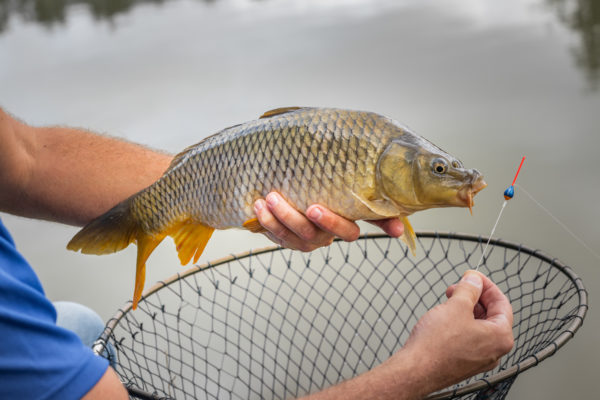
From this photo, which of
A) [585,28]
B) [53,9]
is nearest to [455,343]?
[585,28]

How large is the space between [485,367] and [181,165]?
62cm

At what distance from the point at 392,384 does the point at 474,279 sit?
245 mm

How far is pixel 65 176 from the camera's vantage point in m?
1.35

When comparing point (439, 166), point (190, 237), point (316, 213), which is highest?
point (439, 166)

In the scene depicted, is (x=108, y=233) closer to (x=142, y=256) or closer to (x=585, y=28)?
(x=142, y=256)

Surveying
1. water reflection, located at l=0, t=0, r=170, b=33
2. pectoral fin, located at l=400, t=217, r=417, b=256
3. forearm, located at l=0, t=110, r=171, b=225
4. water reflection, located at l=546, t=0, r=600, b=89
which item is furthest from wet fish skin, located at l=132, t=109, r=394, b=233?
water reflection, located at l=0, t=0, r=170, b=33

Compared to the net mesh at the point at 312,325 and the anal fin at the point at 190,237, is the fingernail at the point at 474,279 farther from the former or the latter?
the anal fin at the point at 190,237

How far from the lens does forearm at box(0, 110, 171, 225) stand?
4.32 feet

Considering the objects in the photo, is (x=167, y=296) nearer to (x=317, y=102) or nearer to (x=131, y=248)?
(x=131, y=248)

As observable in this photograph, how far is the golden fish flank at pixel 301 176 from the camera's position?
909 millimetres

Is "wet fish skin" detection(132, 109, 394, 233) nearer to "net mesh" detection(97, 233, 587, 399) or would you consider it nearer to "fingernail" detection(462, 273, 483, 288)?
"fingernail" detection(462, 273, 483, 288)

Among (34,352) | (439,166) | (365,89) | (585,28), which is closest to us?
(34,352)

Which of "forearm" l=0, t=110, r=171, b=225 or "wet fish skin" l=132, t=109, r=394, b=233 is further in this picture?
"forearm" l=0, t=110, r=171, b=225

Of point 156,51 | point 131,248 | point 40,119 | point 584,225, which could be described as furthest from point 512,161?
point 156,51
